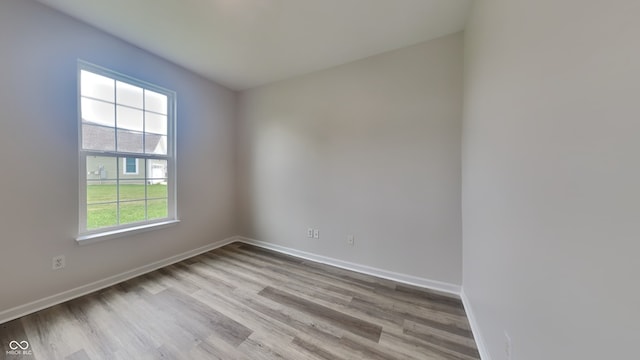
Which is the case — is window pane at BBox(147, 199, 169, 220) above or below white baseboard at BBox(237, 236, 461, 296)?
above

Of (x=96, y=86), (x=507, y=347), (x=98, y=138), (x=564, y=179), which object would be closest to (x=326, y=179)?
(x=507, y=347)

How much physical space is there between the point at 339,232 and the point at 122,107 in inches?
114

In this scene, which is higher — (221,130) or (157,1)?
(157,1)

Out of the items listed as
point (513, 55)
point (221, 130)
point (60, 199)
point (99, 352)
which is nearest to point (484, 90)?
point (513, 55)

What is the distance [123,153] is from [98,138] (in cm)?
24

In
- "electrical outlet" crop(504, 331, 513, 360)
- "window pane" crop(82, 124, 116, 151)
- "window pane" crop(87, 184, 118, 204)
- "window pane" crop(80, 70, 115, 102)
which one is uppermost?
"window pane" crop(80, 70, 115, 102)

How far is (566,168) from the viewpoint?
2.11 feet

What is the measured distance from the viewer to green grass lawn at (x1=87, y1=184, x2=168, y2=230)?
2150mm

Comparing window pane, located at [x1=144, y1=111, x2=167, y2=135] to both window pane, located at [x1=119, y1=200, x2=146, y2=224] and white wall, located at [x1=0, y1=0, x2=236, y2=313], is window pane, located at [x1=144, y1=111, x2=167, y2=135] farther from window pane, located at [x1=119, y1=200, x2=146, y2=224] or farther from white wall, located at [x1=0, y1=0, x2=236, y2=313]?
window pane, located at [x1=119, y1=200, x2=146, y2=224]

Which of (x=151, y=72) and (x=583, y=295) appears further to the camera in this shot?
(x=151, y=72)

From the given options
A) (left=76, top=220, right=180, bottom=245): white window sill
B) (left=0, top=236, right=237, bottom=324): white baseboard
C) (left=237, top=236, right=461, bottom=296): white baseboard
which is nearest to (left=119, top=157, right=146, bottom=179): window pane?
(left=76, top=220, right=180, bottom=245): white window sill

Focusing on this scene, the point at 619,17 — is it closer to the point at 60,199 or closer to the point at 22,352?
the point at 22,352

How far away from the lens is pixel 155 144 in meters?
2.68

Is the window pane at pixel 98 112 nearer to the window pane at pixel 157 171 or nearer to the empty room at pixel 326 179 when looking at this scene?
the empty room at pixel 326 179
